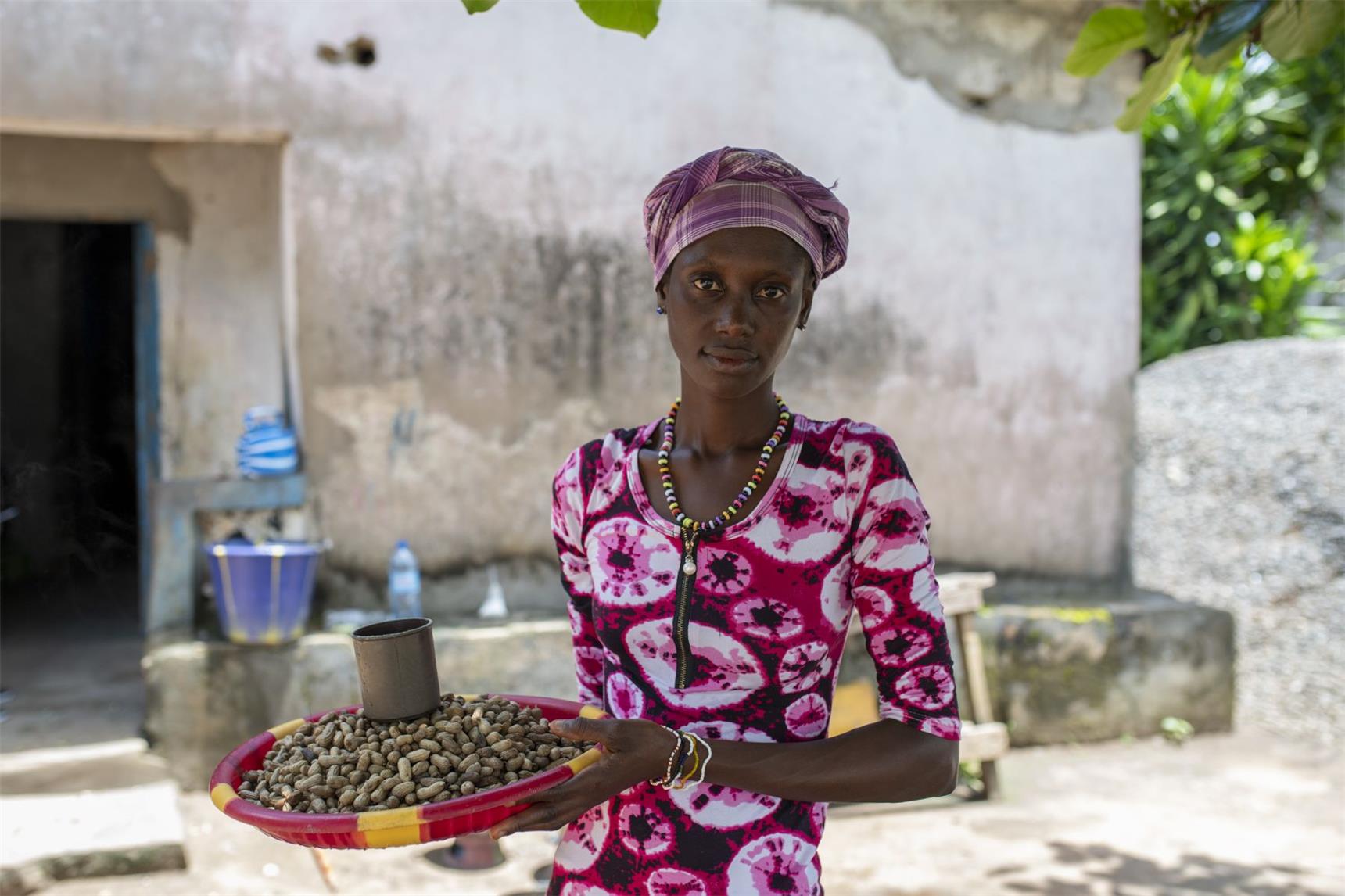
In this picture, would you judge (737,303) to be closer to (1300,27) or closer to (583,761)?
(583,761)

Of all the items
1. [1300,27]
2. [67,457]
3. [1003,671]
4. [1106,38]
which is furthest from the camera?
[67,457]

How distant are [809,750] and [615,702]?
33 centimetres

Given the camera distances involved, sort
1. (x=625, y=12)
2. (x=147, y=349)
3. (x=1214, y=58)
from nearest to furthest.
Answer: (x=625, y=12), (x=1214, y=58), (x=147, y=349)

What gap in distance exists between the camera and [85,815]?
4.57 metres

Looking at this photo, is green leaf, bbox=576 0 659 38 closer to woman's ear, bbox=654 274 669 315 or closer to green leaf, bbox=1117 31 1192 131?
woman's ear, bbox=654 274 669 315

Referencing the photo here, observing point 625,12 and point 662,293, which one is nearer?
point 662,293

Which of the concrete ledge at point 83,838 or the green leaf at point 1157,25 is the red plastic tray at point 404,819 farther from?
the concrete ledge at point 83,838

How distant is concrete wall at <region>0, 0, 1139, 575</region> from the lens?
16.8 feet

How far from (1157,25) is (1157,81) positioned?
5.2 inches

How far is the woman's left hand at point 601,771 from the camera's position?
1434 millimetres

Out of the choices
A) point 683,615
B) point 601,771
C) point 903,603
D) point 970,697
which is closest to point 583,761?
point 601,771

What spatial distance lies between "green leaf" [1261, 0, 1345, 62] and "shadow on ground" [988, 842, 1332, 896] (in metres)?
3.26

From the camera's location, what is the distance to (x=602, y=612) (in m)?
1.71

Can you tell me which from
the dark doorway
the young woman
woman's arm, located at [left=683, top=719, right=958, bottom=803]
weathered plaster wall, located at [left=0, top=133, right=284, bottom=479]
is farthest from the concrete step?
woman's arm, located at [left=683, top=719, right=958, bottom=803]
